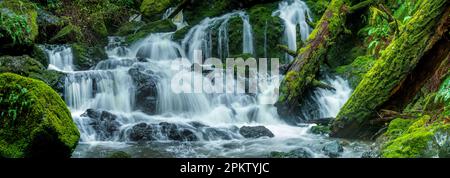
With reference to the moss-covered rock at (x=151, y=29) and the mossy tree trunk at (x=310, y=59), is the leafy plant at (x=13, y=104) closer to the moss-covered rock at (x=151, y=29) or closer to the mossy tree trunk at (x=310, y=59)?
the mossy tree trunk at (x=310, y=59)

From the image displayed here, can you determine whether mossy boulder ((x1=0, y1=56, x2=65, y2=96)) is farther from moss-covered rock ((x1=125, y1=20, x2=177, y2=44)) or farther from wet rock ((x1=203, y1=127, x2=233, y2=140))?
moss-covered rock ((x1=125, y1=20, x2=177, y2=44))

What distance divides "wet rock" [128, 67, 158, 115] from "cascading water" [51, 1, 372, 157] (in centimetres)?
2

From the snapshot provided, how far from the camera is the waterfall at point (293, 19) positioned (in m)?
14.2

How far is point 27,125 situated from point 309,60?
731 centimetres

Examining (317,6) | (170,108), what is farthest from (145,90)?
(317,6)

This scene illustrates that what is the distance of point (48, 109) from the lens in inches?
196

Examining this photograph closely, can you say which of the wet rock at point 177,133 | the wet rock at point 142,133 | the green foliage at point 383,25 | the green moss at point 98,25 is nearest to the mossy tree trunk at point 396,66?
the green foliage at point 383,25

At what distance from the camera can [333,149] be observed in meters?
7.02

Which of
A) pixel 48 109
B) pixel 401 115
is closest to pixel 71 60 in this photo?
pixel 48 109

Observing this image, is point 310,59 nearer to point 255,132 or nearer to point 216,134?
point 255,132

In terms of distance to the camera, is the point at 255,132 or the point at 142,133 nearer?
the point at 142,133

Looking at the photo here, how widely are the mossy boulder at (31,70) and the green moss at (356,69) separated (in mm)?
7242

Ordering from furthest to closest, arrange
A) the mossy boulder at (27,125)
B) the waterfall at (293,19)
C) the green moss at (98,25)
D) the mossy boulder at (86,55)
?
the green moss at (98,25), the waterfall at (293,19), the mossy boulder at (86,55), the mossy boulder at (27,125)

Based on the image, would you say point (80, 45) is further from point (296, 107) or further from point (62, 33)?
point (296, 107)
